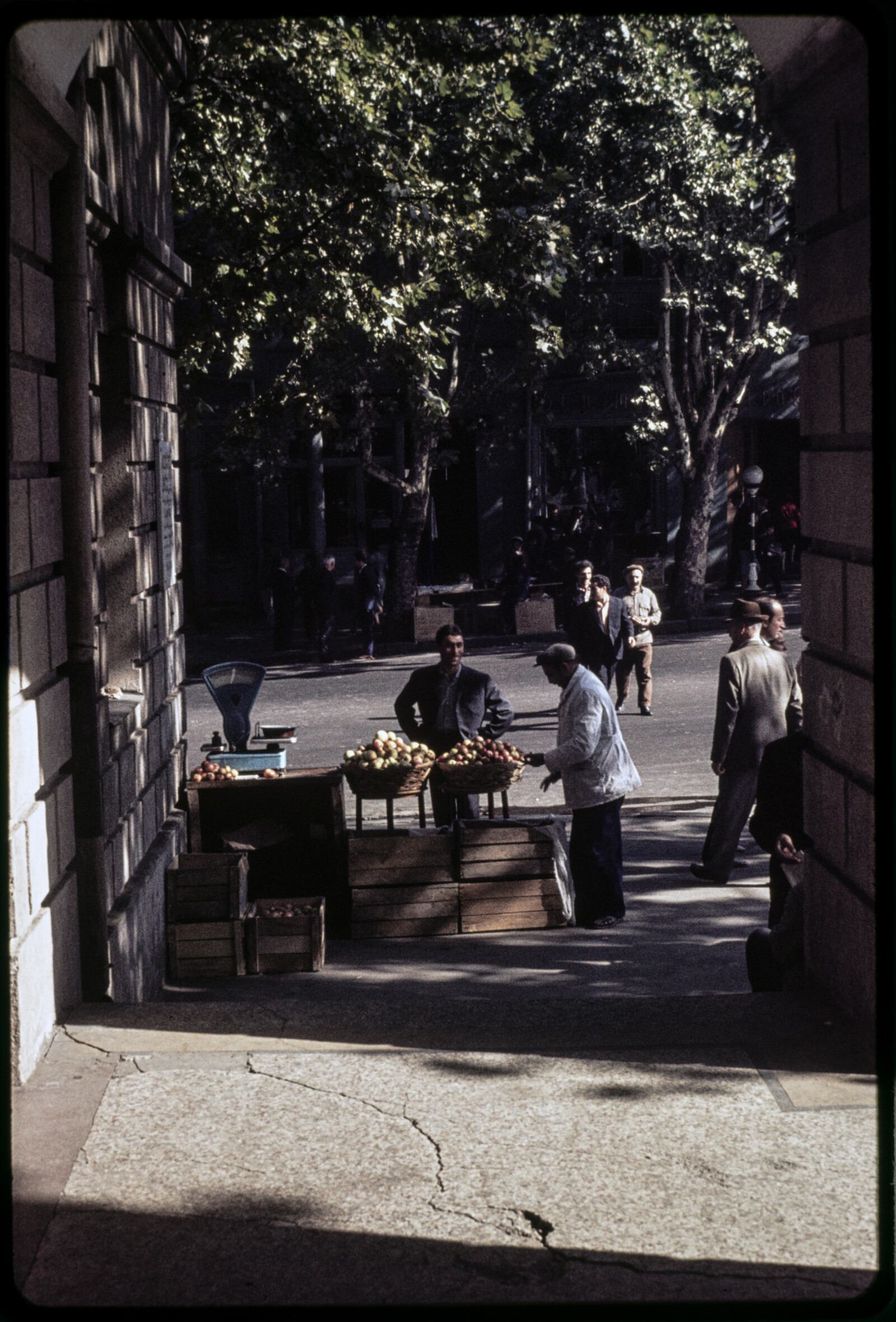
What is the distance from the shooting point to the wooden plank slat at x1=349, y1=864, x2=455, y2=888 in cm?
948

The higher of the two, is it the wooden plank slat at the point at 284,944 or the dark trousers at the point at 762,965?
the dark trousers at the point at 762,965

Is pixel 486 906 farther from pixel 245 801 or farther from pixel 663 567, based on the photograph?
pixel 663 567

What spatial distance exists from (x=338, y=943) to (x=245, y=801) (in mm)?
1229

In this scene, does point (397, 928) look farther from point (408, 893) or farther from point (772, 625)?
point (772, 625)

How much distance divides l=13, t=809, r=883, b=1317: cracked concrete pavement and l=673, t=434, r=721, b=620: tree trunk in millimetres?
20045

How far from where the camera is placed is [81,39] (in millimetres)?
5828

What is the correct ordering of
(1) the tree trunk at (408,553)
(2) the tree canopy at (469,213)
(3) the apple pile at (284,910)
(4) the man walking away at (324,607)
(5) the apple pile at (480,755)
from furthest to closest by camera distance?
1. (1) the tree trunk at (408,553)
2. (4) the man walking away at (324,607)
3. (2) the tree canopy at (469,213)
4. (5) the apple pile at (480,755)
5. (3) the apple pile at (284,910)

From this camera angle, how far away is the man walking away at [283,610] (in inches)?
947

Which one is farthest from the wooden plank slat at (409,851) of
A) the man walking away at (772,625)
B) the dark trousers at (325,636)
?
the dark trousers at (325,636)

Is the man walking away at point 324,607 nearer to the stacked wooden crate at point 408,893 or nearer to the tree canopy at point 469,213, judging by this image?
the tree canopy at point 469,213

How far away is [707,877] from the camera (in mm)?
10562

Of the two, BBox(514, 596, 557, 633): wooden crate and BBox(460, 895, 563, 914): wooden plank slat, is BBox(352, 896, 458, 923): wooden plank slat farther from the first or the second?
BBox(514, 596, 557, 633): wooden crate

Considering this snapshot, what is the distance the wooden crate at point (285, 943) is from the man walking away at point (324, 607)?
48.7ft

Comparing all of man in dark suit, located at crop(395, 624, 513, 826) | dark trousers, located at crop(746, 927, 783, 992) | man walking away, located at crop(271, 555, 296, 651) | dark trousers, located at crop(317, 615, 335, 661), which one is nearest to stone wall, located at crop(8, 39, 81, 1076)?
dark trousers, located at crop(746, 927, 783, 992)
